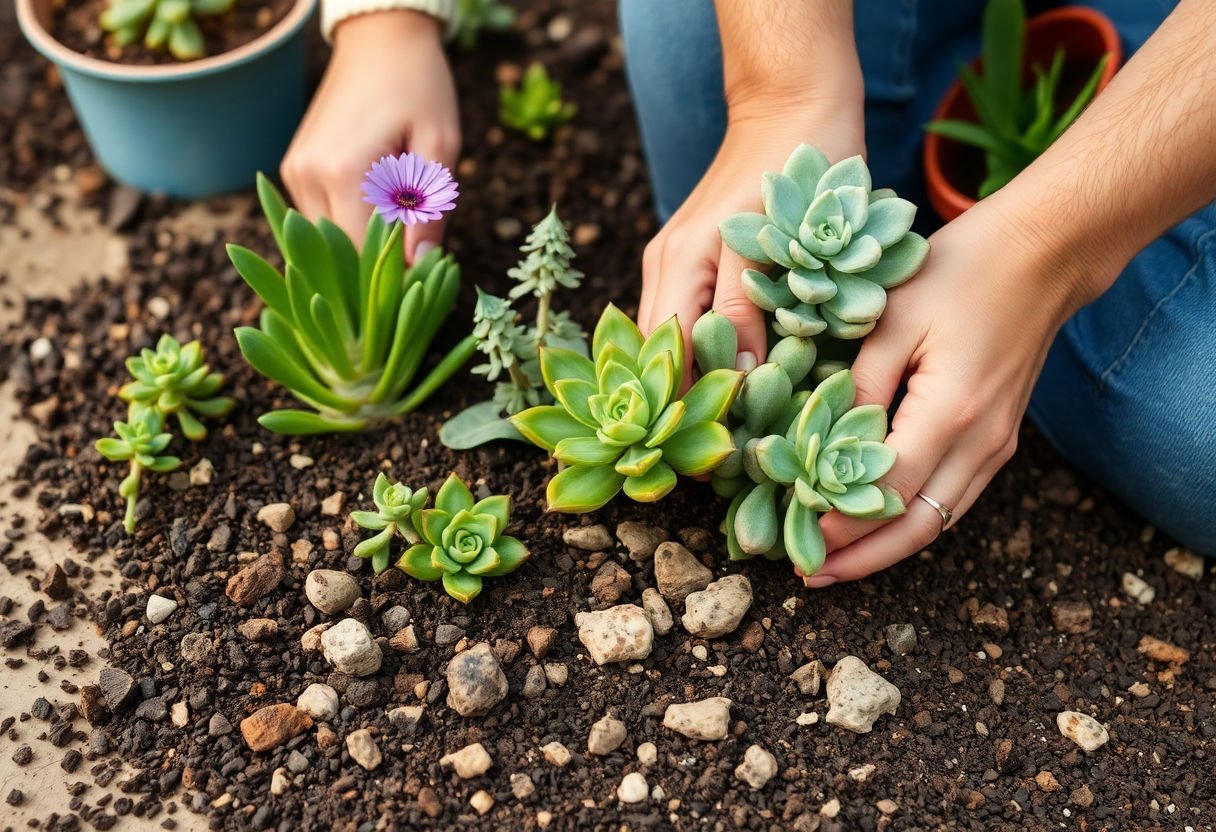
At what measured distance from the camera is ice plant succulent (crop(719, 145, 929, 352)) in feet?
4.71

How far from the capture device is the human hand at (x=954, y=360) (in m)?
1.42

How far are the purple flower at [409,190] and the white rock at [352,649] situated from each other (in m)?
0.53

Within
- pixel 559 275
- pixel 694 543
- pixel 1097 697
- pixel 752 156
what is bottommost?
pixel 1097 697

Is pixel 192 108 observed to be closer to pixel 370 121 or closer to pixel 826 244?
pixel 370 121

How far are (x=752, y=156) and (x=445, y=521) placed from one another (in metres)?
0.65

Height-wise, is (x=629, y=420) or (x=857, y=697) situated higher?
(x=629, y=420)

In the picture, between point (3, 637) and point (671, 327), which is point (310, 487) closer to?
point (3, 637)

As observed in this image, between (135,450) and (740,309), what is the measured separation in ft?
2.99

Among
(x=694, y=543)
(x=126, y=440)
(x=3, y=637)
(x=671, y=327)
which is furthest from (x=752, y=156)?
(x=3, y=637)

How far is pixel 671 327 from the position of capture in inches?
56.6

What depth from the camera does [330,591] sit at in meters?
1.57

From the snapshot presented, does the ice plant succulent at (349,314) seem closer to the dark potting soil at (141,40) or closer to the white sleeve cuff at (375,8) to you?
the white sleeve cuff at (375,8)

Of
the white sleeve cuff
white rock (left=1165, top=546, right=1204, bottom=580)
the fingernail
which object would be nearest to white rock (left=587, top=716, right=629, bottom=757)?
the fingernail

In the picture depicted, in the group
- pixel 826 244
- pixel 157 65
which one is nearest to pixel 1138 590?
pixel 826 244
